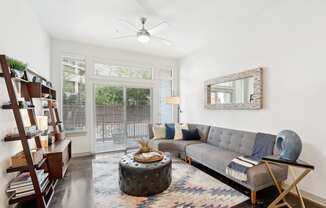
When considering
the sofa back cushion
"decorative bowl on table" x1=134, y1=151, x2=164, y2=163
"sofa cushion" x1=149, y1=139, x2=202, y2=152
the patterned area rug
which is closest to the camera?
the patterned area rug

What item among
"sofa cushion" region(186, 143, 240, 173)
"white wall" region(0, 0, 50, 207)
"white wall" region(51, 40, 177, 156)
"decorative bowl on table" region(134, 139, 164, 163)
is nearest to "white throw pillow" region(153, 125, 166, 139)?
"sofa cushion" region(186, 143, 240, 173)

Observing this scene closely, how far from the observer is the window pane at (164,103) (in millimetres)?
5926

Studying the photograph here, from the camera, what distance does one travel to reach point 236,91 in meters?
3.79

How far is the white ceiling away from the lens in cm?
285

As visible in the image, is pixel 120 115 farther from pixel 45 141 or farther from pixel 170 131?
pixel 45 141

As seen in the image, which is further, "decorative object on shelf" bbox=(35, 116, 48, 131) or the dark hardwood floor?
"decorative object on shelf" bbox=(35, 116, 48, 131)

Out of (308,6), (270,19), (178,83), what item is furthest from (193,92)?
(308,6)

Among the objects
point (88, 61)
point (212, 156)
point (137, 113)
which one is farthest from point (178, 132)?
point (88, 61)

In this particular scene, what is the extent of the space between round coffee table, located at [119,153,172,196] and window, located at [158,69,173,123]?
3.37m

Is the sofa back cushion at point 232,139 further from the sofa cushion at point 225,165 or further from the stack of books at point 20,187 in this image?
the stack of books at point 20,187

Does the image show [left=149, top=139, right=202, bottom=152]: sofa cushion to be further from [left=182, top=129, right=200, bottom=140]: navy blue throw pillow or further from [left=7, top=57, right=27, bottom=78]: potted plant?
[left=7, top=57, right=27, bottom=78]: potted plant

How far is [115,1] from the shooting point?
2.78m

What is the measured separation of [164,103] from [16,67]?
171 inches

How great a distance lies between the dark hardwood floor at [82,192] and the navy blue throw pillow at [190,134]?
921 millimetres
